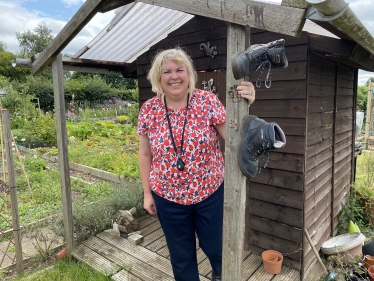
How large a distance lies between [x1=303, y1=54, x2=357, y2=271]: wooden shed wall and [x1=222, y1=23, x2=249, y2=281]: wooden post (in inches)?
55.9

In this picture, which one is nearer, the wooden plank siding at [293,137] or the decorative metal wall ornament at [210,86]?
the wooden plank siding at [293,137]

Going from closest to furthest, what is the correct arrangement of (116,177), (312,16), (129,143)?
(312,16)
(116,177)
(129,143)

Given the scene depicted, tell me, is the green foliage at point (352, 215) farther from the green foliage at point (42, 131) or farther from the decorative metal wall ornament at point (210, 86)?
the green foliage at point (42, 131)

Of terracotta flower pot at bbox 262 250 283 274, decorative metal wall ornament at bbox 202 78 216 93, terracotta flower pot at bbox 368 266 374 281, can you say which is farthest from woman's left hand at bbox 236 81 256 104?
terracotta flower pot at bbox 368 266 374 281

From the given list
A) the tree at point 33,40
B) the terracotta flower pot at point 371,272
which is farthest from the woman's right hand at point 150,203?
the tree at point 33,40

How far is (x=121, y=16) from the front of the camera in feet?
9.85

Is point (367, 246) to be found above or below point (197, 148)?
below

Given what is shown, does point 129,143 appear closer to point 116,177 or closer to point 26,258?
point 116,177

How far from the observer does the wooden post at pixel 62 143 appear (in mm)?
2939

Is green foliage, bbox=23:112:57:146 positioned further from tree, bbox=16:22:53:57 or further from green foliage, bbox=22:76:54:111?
tree, bbox=16:22:53:57

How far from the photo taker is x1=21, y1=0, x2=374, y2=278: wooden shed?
2.53 metres

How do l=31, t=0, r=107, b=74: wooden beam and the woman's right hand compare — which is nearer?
the woman's right hand

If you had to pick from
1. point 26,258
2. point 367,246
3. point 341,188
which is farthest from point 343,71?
point 26,258

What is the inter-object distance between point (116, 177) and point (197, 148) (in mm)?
4492
